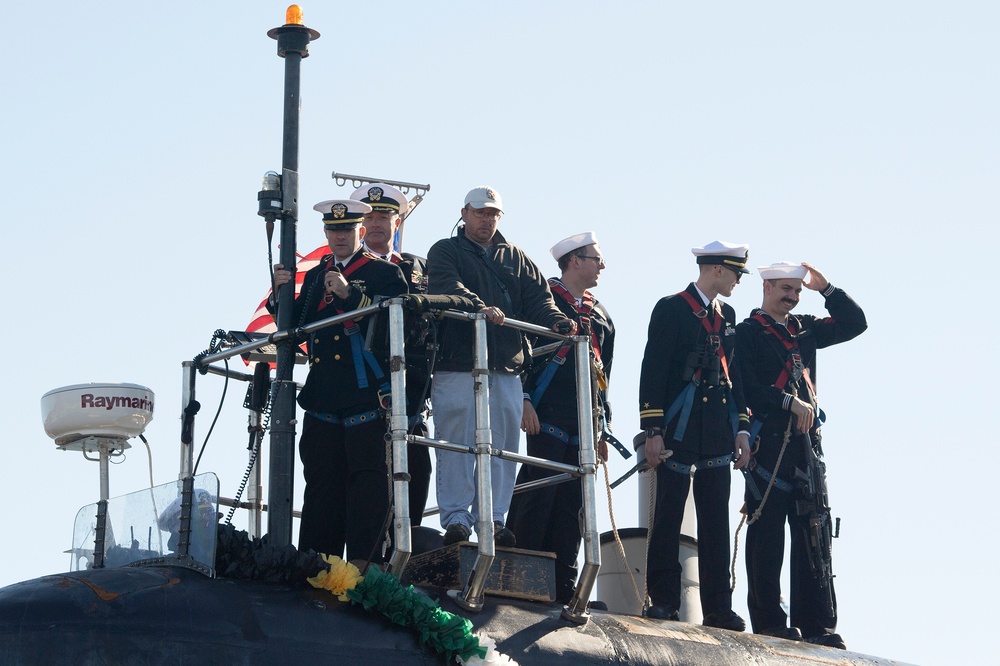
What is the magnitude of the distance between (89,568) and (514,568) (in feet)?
8.10

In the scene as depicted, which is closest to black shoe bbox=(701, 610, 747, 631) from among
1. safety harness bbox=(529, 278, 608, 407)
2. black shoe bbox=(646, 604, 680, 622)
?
black shoe bbox=(646, 604, 680, 622)

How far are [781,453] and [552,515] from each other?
227 centimetres

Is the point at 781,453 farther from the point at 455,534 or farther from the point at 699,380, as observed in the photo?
the point at 455,534

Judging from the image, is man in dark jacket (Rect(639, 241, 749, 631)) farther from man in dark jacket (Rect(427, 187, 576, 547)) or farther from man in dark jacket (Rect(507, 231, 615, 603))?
man in dark jacket (Rect(427, 187, 576, 547))

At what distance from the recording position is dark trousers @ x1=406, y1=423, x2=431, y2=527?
10969mm

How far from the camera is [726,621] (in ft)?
37.8

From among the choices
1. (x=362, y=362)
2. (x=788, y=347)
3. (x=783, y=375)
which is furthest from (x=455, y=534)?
(x=788, y=347)

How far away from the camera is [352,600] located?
8.70 m

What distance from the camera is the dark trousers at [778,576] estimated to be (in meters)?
12.6

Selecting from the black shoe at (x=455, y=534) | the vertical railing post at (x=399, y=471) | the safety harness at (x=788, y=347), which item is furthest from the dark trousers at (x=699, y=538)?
the vertical railing post at (x=399, y=471)

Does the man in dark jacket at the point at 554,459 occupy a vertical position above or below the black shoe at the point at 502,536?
above

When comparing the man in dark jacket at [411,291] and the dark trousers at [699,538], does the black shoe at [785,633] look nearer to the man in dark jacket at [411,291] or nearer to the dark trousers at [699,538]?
the dark trousers at [699,538]

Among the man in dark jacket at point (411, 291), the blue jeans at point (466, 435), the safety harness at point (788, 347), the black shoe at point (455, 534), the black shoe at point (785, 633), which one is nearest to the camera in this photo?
the black shoe at point (455, 534)

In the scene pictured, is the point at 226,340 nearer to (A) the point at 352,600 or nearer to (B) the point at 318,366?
(B) the point at 318,366
